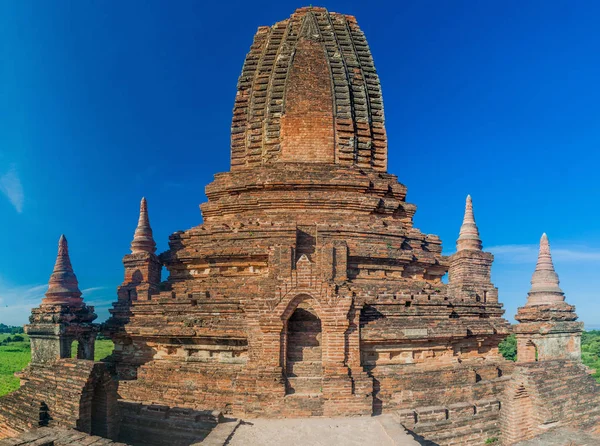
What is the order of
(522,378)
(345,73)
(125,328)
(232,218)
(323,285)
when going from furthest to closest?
(345,73), (232,218), (125,328), (522,378), (323,285)

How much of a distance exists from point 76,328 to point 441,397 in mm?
10145

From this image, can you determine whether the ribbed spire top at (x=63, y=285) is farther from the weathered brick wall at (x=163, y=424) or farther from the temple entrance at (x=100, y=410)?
the temple entrance at (x=100, y=410)

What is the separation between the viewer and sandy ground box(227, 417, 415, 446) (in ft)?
34.3

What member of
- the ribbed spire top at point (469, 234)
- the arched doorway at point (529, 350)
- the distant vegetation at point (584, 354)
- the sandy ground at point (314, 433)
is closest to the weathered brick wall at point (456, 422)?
the sandy ground at point (314, 433)

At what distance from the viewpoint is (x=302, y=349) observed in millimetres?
13000

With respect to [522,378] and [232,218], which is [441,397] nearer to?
[522,378]

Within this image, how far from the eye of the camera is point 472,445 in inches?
510

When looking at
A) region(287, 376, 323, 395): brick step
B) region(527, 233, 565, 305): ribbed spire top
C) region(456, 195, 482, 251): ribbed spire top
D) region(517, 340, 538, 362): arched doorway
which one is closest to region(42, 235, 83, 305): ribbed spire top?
region(287, 376, 323, 395): brick step

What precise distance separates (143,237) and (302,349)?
428 inches

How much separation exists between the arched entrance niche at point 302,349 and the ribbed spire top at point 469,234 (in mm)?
13449

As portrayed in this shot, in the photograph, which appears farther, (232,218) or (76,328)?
(232,218)

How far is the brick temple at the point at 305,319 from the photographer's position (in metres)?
12.3

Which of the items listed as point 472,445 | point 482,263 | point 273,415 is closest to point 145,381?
point 273,415

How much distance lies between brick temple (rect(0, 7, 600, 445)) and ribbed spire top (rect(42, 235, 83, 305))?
47mm
